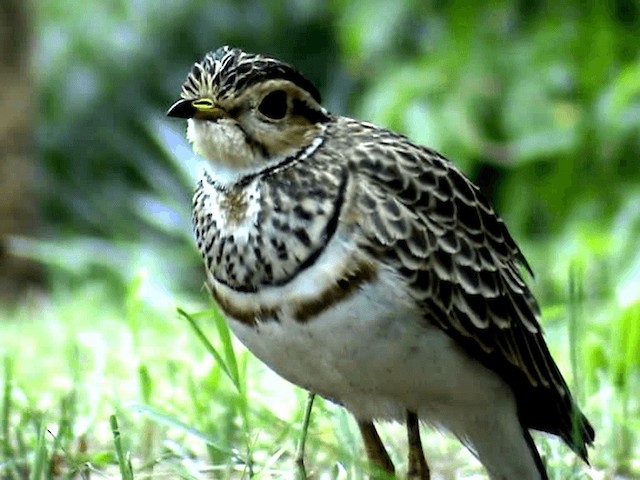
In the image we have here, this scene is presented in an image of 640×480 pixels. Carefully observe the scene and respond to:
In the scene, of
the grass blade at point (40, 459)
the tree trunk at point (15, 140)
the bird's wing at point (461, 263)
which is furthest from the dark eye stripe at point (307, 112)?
the tree trunk at point (15, 140)

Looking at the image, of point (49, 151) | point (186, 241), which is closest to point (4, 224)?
point (186, 241)

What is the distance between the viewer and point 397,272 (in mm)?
2914

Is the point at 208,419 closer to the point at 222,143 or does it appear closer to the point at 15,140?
the point at 222,143

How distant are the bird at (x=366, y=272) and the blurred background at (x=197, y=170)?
0.24 m

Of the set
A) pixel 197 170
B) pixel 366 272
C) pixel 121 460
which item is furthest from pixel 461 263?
pixel 197 170

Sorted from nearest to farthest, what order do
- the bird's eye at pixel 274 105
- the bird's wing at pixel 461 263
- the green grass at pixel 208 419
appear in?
the bird's wing at pixel 461 263 < the bird's eye at pixel 274 105 < the green grass at pixel 208 419

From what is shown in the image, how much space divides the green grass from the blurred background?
0.04 ft

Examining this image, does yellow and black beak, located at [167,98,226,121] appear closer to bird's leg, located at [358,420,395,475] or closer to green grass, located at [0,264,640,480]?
green grass, located at [0,264,640,480]

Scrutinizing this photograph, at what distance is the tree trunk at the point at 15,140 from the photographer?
28.9ft

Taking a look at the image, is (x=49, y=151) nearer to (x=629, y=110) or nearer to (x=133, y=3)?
(x=133, y=3)

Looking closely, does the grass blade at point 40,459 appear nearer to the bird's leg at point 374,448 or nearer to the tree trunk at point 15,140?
the bird's leg at point 374,448

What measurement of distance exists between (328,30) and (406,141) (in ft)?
24.4

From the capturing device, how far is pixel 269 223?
296 cm

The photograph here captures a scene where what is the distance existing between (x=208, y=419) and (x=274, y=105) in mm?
959
